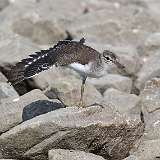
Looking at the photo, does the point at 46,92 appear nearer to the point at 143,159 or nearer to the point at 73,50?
the point at 73,50

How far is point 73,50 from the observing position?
9648 millimetres

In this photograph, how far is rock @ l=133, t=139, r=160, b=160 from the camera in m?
9.26

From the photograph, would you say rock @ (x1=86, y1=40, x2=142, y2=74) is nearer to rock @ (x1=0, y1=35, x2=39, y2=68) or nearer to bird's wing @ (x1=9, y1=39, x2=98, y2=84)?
rock @ (x1=0, y1=35, x2=39, y2=68)

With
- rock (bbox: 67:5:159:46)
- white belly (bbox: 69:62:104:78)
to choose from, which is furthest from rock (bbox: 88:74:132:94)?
rock (bbox: 67:5:159:46)

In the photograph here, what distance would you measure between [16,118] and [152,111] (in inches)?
96.8

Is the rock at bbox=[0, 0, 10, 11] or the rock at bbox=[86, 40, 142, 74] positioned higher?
the rock at bbox=[86, 40, 142, 74]

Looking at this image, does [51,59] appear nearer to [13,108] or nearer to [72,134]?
[13,108]

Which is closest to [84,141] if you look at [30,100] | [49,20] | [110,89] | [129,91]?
[30,100]

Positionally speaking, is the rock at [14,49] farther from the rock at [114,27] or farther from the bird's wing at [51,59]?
the bird's wing at [51,59]

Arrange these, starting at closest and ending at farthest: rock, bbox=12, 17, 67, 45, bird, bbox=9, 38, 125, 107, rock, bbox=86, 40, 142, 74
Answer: bird, bbox=9, 38, 125, 107 → rock, bbox=86, 40, 142, 74 → rock, bbox=12, 17, 67, 45

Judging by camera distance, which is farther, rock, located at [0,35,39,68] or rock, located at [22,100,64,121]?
rock, located at [0,35,39,68]

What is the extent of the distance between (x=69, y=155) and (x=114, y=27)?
865cm

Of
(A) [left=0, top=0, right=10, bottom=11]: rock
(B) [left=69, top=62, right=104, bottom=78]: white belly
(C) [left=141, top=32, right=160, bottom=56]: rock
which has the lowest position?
(A) [left=0, top=0, right=10, bottom=11]: rock

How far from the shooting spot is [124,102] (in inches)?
445
